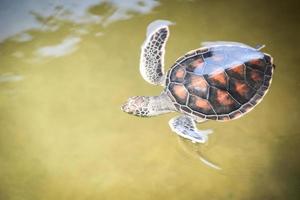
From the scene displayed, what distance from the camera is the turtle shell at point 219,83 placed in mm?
1697

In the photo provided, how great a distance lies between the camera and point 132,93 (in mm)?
1881

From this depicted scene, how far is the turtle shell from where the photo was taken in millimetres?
1697

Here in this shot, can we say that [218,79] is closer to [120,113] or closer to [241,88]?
[241,88]

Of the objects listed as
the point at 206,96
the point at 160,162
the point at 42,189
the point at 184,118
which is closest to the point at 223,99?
the point at 206,96

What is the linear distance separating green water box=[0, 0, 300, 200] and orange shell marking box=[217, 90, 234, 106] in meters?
0.13

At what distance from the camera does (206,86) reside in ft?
5.57

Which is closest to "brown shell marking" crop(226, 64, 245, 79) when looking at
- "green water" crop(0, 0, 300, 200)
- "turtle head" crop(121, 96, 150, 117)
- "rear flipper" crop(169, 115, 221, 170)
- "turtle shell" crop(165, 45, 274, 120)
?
"turtle shell" crop(165, 45, 274, 120)

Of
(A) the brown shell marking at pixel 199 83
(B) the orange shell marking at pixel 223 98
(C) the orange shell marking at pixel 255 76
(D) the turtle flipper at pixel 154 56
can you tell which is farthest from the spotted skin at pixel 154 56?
(C) the orange shell marking at pixel 255 76

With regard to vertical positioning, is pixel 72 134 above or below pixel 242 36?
below

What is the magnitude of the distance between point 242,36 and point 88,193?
4.27 feet

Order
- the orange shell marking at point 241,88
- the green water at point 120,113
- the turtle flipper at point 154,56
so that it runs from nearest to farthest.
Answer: the green water at point 120,113, the orange shell marking at point 241,88, the turtle flipper at point 154,56

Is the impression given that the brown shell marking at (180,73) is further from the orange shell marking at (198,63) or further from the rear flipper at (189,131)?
the rear flipper at (189,131)

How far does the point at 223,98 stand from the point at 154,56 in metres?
0.49

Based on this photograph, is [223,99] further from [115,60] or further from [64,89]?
[64,89]
